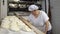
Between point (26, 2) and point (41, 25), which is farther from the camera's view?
point (26, 2)

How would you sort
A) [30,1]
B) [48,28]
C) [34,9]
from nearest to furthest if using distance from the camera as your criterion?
1. [34,9]
2. [48,28]
3. [30,1]

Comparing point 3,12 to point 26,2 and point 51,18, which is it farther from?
point 51,18

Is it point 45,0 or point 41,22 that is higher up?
point 45,0

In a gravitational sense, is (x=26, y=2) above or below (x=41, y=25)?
above

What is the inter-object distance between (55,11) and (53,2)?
0.27 metres

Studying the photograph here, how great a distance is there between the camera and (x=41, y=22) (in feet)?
10.1

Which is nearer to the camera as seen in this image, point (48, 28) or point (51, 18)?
point (48, 28)

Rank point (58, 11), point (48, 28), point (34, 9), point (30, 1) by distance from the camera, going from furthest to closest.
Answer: point (30, 1) < point (58, 11) < point (48, 28) < point (34, 9)

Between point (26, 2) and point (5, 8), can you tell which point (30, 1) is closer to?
point (26, 2)

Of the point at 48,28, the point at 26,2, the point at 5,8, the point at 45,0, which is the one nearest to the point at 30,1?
the point at 26,2

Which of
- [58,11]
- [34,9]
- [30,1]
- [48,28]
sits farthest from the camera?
[30,1]

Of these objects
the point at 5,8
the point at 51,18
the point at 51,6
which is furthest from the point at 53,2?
the point at 5,8

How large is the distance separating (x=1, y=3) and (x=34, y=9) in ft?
6.60

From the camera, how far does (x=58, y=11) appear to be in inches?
173
